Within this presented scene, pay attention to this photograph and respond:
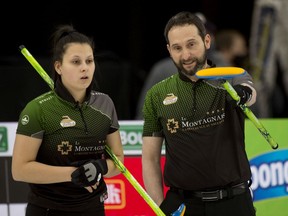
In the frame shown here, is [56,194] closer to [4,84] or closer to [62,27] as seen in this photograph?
[62,27]

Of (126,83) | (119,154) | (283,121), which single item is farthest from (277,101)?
(119,154)

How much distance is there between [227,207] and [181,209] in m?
0.23

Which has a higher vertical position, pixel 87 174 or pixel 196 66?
pixel 196 66

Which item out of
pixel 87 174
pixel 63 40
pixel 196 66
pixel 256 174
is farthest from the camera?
pixel 256 174

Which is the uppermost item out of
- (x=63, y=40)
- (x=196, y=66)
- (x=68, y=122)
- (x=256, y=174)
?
(x=63, y=40)

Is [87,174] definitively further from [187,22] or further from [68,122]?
[187,22]

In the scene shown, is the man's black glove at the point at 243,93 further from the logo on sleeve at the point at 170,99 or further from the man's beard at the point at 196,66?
the logo on sleeve at the point at 170,99

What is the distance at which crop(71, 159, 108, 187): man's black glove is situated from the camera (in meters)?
4.14

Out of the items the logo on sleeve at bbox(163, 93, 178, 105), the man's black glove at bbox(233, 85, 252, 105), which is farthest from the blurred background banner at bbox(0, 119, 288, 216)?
the man's black glove at bbox(233, 85, 252, 105)

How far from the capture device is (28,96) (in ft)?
19.6

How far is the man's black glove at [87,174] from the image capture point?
4.14m

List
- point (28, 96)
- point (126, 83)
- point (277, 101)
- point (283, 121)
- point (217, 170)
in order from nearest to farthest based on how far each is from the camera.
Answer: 1. point (217, 170)
2. point (283, 121)
3. point (28, 96)
4. point (126, 83)
5. point (277, 101)

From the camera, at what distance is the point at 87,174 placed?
4.15 meters

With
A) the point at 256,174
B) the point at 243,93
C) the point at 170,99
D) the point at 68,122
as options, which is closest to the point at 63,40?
the point at 68,122
